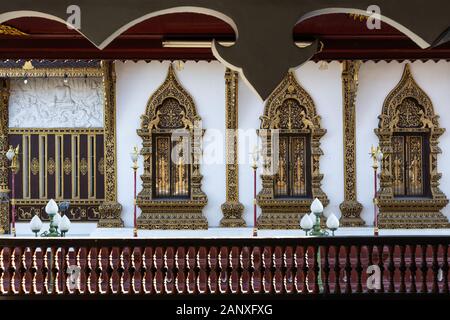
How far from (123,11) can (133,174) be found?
27.3 feet

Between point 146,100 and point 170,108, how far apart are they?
505 millimetres

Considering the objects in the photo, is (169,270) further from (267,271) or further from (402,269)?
(402,269)

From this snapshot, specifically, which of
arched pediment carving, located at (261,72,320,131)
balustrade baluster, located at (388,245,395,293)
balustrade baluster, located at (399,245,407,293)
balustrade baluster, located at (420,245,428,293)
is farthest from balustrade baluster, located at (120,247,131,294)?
arched pediment carving, located at (261,72,320,131)

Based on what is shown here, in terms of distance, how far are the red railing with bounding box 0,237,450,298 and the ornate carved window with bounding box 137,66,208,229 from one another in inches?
242

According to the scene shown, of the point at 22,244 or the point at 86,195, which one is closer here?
the point at 22,244

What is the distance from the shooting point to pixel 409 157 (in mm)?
11828

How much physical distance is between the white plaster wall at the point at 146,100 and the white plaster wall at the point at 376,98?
280 cm

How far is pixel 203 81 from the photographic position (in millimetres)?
11664

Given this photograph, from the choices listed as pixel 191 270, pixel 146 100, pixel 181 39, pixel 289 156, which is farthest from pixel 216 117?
pixel 181 39

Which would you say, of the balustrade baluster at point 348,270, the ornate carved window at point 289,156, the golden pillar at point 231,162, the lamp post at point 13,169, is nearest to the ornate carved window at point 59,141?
the lamp post at point 13,169

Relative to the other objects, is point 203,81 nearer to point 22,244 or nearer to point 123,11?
point 22,244

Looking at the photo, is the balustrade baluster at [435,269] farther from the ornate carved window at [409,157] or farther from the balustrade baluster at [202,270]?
the ornate carved window at [409,157]
